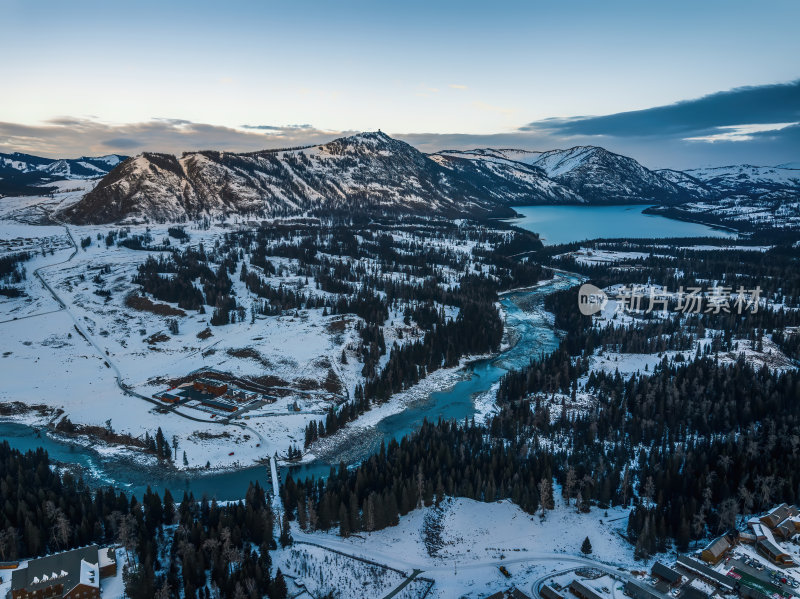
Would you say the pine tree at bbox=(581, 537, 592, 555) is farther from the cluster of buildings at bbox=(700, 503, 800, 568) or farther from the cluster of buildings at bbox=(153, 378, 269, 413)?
the cluster of buildings at bbox=(153, 378, 269, 413)

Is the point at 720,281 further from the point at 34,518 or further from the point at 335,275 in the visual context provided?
the point at 34,518

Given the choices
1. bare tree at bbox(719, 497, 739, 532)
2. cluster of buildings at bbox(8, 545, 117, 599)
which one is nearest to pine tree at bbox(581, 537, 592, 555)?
bare tree at bbox(719, 497, 739, 532)

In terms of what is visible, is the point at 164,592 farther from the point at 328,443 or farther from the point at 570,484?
the point at 570,484

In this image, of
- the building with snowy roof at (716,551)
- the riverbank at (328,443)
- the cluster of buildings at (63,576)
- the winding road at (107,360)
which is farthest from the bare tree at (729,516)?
the cluster of buildings at (63,576)

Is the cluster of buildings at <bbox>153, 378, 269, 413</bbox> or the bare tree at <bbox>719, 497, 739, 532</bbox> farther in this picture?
the cluster of buildings at <bbox>153, 378, 269, 413</bbox>

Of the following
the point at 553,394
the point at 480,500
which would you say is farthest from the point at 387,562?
the point at 553,394

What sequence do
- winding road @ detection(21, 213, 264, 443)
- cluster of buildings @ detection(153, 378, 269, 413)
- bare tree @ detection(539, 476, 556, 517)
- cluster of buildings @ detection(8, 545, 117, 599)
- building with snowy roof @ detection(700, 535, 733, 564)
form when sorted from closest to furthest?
1. cluster of buildings @ detection(8, 545, 117, 599)
2. building with snowy roof @ detection(700, 535, 733, 564)
3. bare tree @ detection(539, 476, 556, 517)
4. winding road @ detection(21, 213, 264, 443)
5. cluster of buildings @ detection(153, 378, 269, 413)

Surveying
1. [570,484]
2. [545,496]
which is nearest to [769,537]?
[570,484]
